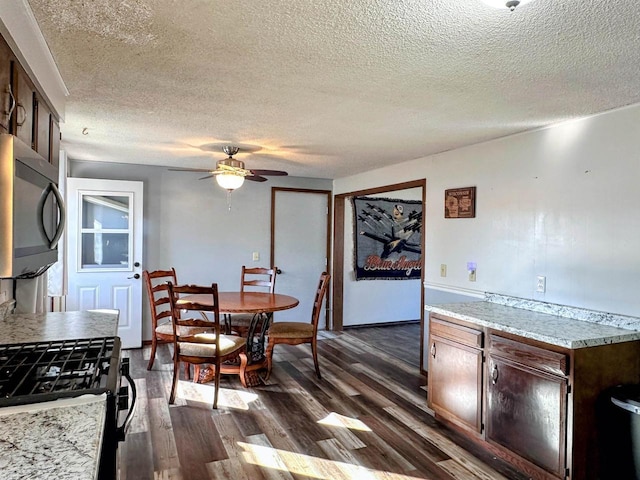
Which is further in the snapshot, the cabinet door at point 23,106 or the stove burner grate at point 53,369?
the cabinet door at point 23,106

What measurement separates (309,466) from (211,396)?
4.21 feet

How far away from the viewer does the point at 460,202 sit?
3.67m

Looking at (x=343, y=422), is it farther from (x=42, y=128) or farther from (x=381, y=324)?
(x=381, y=324)

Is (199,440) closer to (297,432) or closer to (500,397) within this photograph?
(297,432)

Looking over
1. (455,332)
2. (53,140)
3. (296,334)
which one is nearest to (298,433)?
(296,334)

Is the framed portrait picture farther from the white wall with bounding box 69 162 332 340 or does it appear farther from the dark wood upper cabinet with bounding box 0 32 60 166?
the dark wood upper cabinet with bounding box 0 32 60 166

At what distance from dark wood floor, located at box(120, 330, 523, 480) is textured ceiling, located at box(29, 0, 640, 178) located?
6.90 ft

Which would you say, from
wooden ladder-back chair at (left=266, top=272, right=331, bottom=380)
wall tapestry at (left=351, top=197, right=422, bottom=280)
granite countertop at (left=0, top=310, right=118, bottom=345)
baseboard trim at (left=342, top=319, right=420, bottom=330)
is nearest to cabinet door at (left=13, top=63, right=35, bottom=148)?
granite countertop at (left=0, top=310, right=118, bottom=345)

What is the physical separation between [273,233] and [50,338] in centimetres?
397

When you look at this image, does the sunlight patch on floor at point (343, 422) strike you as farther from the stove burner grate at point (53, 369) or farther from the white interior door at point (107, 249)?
the white interior door at point (107, 249)

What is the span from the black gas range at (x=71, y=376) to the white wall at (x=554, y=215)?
268 cm

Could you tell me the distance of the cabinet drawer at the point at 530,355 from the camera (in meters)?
2.14

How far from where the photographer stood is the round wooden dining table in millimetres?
3508

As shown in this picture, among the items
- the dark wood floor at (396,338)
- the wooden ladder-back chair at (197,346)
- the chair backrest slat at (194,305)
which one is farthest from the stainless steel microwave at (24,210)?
the dark wood floor at (396,338)
